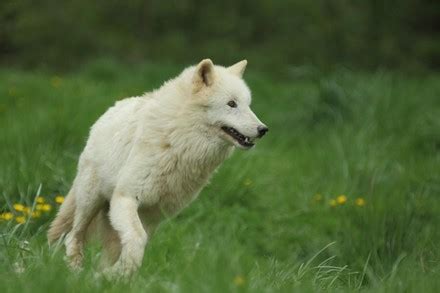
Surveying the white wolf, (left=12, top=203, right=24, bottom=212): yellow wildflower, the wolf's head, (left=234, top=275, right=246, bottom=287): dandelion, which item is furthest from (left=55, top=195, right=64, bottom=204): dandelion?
(left=234, top=275, right=246, bottom=287): dandelion

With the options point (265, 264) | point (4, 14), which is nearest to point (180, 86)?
point (265, 264)

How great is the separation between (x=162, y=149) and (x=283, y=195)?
2.96 meters

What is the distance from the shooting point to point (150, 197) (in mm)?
5043

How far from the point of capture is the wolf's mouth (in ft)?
16.6

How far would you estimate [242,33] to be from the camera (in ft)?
47.3

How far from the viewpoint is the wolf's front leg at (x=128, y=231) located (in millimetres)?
4645

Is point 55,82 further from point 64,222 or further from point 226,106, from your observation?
point 226,106

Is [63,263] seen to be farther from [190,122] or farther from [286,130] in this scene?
[286,130]

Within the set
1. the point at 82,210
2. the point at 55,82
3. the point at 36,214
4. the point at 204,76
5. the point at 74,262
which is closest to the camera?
the point at 74,262

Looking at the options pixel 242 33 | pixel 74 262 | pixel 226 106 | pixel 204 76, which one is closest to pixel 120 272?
pixel 74 262

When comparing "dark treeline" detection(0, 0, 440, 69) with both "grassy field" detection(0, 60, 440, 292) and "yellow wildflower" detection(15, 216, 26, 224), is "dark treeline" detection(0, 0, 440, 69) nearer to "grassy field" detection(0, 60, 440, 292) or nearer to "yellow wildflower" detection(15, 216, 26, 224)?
"grassy field" detection(0, 60, 440, 292)

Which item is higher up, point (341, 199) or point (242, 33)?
point (341, 199)

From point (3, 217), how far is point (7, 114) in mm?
2979

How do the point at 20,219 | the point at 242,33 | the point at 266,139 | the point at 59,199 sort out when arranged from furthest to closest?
1. the point at 242,33
2. the point at 266,139
3. the point at 59,199
4. the point at 20,219
